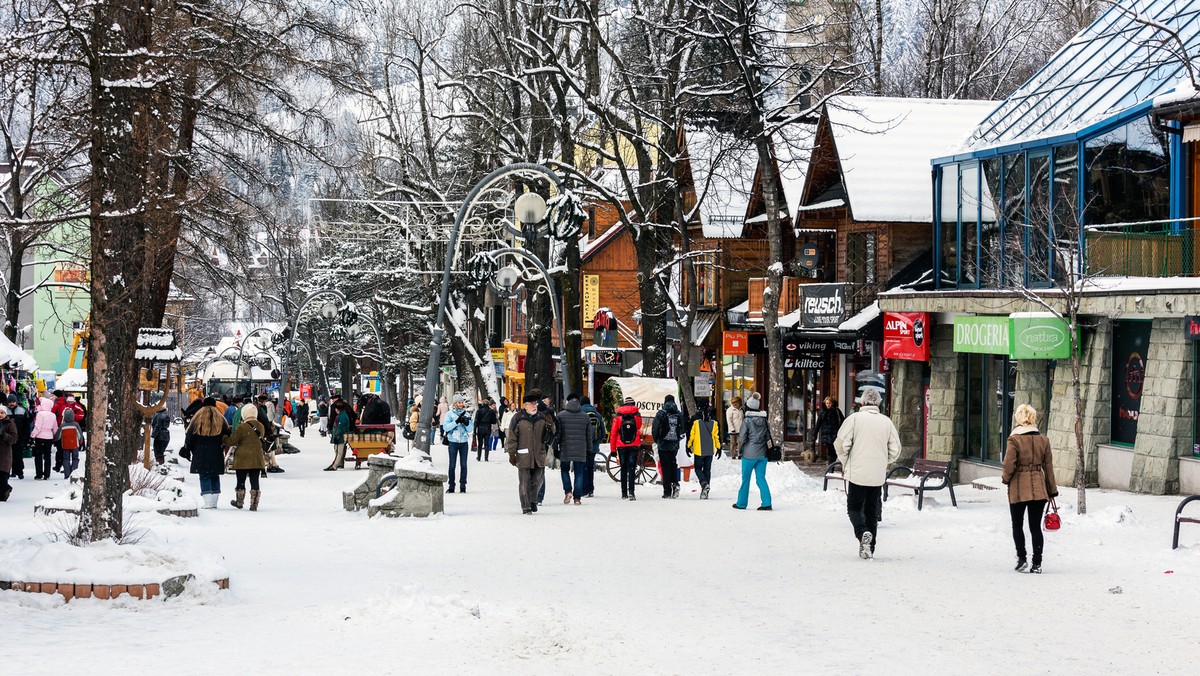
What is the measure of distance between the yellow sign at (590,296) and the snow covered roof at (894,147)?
743 inches

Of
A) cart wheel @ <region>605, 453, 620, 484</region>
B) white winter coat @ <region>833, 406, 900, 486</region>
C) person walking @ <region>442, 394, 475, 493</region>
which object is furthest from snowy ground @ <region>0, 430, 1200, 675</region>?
cart wheel @ <region>605, 453, 620, 484</region>

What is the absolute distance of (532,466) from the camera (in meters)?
21.0

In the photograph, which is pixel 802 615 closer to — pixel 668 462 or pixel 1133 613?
pixel 1133 613

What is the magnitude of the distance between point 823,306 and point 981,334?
669 centimetres

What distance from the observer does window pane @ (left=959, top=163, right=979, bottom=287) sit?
1189 inches

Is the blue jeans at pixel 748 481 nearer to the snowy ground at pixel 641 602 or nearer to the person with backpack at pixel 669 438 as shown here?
the snowy ground at pixel 641 602

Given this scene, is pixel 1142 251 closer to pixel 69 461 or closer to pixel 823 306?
pixel 823 306

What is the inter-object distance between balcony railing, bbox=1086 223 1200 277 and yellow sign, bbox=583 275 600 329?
3093 cm

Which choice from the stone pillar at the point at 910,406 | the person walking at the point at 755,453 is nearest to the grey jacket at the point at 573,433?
the person walking at the point at 755,453

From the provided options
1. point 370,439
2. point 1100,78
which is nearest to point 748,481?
point 1100,78

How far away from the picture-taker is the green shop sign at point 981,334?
27.2m

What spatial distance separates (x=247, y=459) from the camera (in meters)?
21.4

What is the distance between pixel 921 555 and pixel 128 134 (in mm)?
8732

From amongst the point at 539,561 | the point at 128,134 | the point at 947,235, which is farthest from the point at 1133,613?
the point at 947,235
